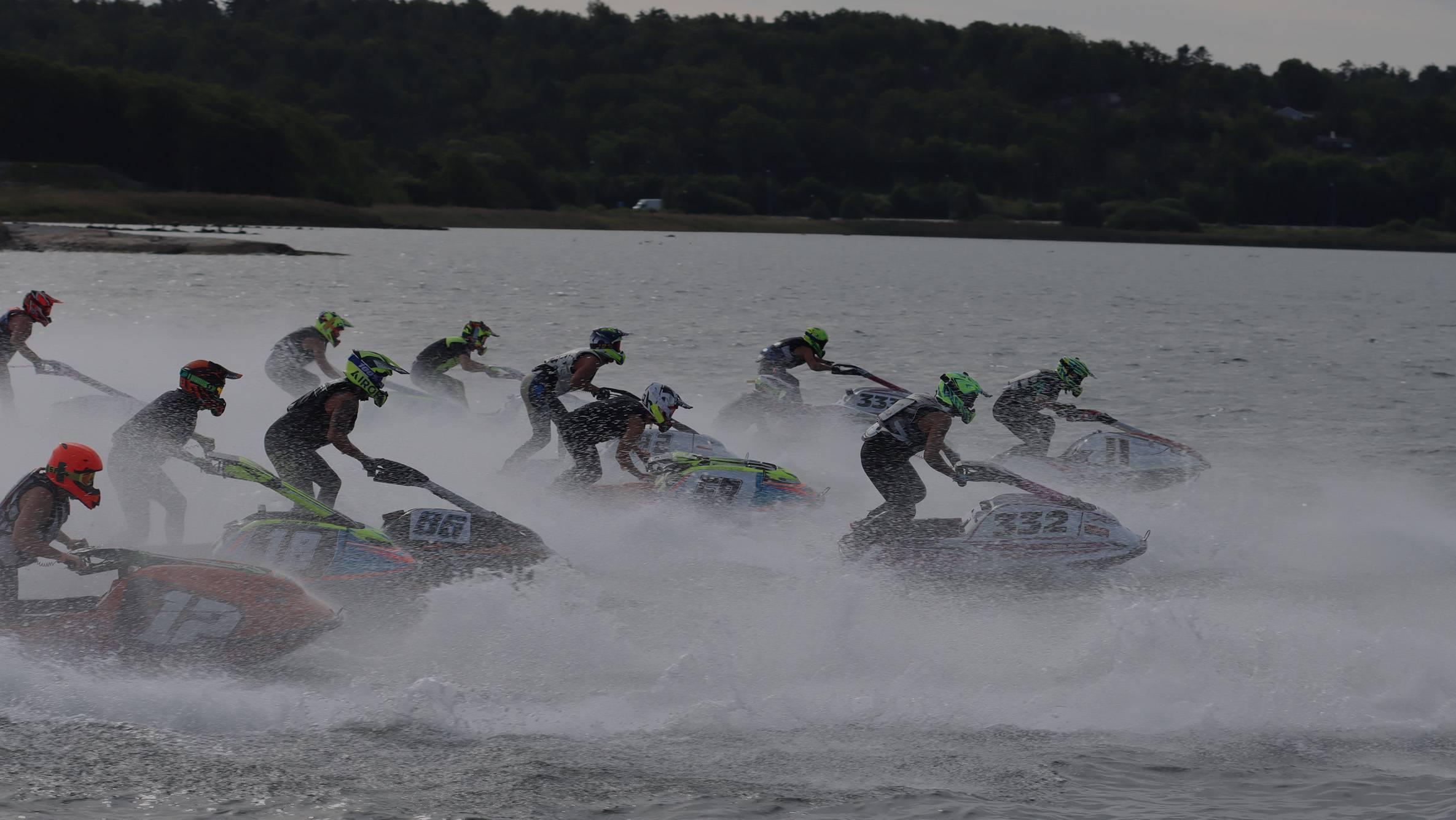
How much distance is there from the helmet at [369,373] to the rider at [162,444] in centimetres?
110

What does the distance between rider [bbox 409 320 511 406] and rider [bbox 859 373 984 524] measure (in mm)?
9817

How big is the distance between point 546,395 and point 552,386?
0.42 ft

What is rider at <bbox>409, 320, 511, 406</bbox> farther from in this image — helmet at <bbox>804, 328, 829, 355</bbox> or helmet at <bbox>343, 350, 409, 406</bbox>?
helmet at <bbox>343, 350, 409, 406</bbox>

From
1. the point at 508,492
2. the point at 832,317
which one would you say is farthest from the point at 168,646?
the point at 832,317

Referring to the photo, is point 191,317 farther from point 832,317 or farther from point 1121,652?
point 1121,652

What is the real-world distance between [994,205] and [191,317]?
470ft

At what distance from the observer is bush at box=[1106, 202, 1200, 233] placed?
164 metres

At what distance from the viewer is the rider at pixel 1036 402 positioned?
1988 cm

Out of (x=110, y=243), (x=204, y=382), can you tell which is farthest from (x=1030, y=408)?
(x=110, y=243)

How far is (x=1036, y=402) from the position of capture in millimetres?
19969

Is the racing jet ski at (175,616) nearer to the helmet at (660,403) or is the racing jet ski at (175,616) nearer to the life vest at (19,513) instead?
the life vest at (19,513)

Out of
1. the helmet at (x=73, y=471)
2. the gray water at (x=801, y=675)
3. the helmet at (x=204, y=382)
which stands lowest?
the gray water at (x=801, y=675)

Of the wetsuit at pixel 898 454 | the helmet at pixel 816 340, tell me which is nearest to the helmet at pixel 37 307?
the helmet at pixel 816 340

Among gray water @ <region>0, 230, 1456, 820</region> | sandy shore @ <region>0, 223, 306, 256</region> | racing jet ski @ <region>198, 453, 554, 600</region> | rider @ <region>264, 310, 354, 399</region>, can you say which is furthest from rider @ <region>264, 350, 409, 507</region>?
sandy shore @ <region>0, 223, 306, 256</region>
